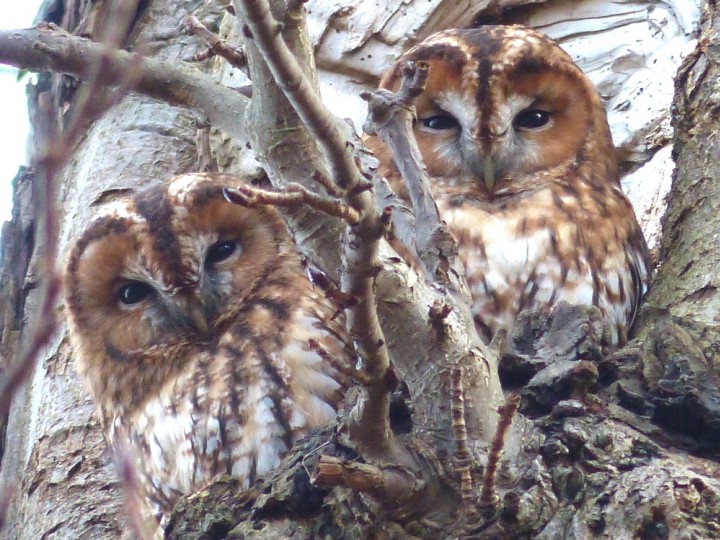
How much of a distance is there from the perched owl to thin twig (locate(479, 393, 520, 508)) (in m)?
0.90

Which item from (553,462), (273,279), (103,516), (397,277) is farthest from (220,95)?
(103,516)

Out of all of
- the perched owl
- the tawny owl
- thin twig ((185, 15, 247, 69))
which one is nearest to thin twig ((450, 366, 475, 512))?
thin twig ((185, 15, 247, 69))

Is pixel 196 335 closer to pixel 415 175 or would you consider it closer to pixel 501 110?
pixel 501 110

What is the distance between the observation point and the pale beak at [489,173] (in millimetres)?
2500

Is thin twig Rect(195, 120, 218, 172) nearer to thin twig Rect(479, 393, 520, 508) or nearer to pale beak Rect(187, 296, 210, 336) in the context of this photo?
pale beak Rect(187, 296, 210, 336)

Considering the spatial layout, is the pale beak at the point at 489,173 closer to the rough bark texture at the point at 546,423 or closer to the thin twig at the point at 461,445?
the rough bark texture at the point at 546,423

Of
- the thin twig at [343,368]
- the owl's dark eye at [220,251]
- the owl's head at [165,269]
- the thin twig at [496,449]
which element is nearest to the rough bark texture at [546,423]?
the thin twig at [496,449]

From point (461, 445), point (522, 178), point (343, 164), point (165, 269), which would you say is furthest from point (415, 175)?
point (522, 178)

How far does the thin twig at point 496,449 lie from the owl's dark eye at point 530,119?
132 cm

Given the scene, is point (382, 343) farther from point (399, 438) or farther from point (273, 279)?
point (273, 279)

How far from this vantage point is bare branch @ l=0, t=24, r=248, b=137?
2.00 m

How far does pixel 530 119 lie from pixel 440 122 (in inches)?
8.8

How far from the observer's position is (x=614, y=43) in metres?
3.22

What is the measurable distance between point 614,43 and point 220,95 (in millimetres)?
1625
